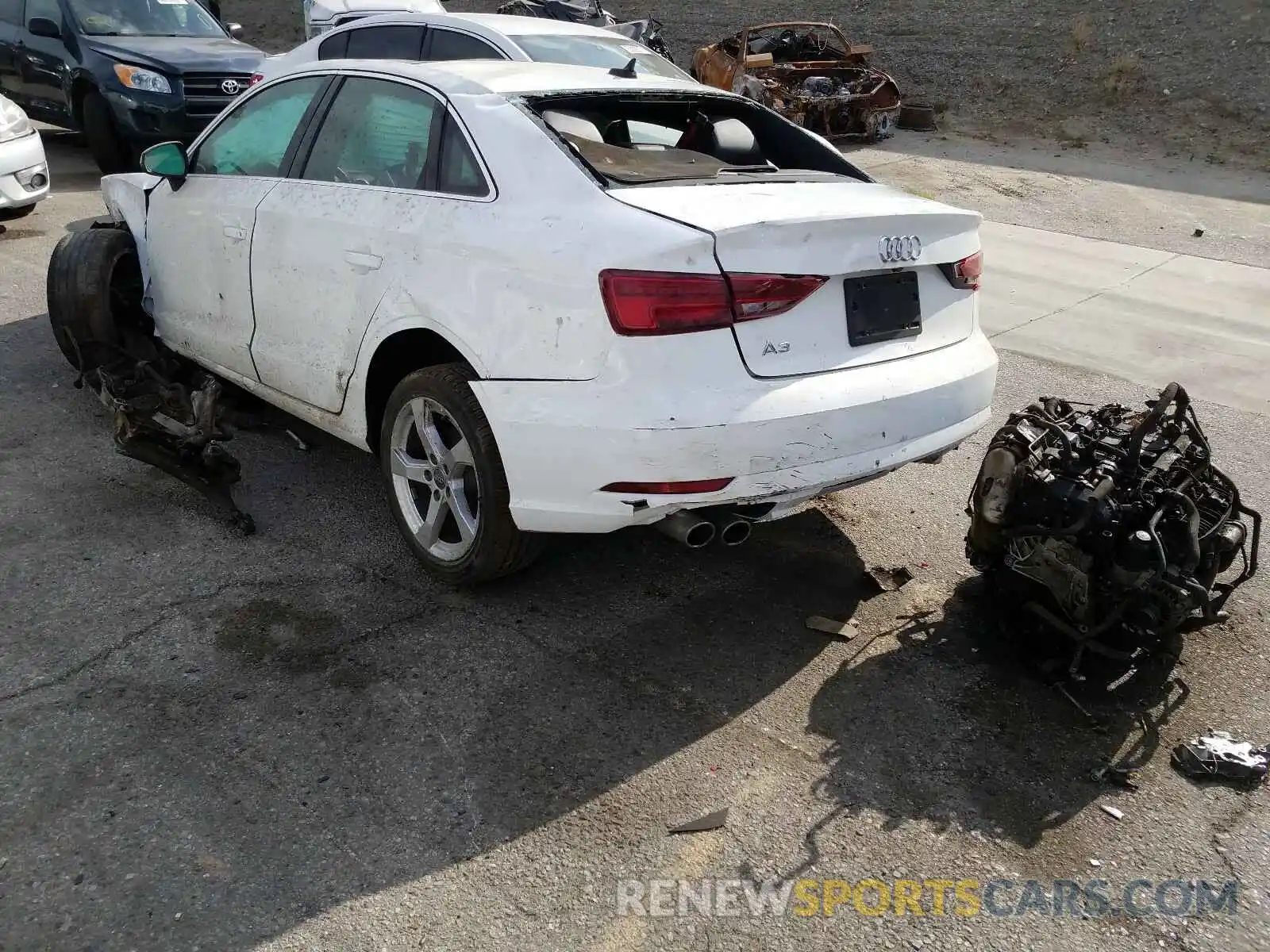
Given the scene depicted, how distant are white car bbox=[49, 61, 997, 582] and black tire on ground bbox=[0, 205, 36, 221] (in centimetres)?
538

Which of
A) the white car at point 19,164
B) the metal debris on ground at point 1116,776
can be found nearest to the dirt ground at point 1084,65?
the white car at point 19,164

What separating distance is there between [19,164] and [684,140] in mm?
6529

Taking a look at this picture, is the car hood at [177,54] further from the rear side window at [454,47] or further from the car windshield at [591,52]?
the car windshield at [591,52]

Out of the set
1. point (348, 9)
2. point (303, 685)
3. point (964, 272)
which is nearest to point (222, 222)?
point (303, 685)

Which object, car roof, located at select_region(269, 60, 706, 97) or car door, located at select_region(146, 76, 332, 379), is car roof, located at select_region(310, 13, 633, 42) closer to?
car door, located at select_region(146, 76, 332, 379)

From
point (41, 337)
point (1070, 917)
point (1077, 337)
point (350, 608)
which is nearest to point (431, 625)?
point (350, 608)

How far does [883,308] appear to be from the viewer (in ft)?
11.2

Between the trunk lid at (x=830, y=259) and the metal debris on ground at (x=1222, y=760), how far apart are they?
1465 millimetres

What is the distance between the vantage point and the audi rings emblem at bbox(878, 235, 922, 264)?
3.36m

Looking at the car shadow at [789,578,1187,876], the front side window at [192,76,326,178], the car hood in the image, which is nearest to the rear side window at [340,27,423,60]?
the car hood

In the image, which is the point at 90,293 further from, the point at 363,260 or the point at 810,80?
the point at 810,80

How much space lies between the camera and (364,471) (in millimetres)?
4852

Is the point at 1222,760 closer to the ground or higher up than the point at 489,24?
closer to the ground

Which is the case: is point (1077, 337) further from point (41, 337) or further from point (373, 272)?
point (41, 337)
